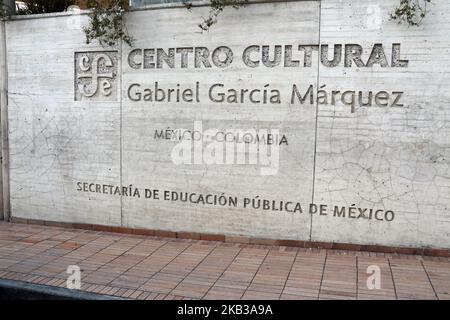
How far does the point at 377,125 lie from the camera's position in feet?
17.7

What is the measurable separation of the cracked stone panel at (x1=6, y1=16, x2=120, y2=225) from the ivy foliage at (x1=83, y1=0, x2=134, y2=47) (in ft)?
0.84

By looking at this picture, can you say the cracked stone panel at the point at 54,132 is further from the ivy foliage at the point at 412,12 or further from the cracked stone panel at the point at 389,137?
the ivy foliage at the point at 412,12

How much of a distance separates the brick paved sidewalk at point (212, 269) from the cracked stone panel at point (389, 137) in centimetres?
40

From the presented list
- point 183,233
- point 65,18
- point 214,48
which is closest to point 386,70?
point 214,48

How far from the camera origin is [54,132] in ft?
22.0

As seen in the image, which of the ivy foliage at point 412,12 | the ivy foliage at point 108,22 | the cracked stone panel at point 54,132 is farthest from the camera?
the cracked stone panel at point 54,132

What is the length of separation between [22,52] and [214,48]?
2882 millimetres

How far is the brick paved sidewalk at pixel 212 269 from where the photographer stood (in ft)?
14.6

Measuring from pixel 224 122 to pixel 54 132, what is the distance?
2.52m

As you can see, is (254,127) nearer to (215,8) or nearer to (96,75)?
(215,8)

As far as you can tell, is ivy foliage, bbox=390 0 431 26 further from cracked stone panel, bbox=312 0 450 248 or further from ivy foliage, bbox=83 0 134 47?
ivy foliage, bbox=83 0 134 47

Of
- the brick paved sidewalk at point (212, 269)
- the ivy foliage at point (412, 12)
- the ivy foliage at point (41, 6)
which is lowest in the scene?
the brick paved sidewalk at point (212, 269)

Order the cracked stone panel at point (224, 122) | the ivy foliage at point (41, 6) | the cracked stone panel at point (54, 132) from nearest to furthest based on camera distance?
the cracked stone panel at point (224, 122), the cracked stone panel at point (54, 132), the ivy foliage at point (41, 6)

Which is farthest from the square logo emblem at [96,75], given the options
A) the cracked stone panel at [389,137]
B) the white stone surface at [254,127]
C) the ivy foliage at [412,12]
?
the ivy foliage at [412,12]
